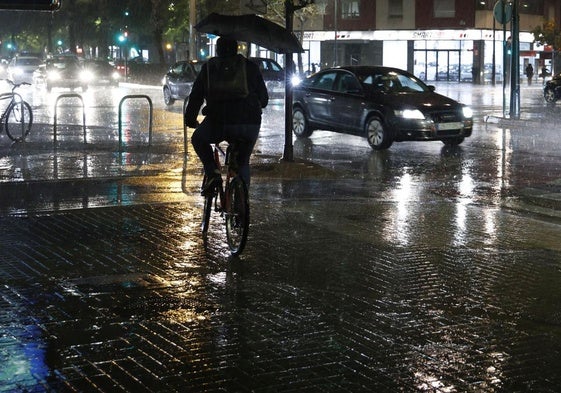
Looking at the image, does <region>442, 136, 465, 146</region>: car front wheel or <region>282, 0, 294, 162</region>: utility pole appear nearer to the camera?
<region>282, 0, 294, 162</region>: utility pole

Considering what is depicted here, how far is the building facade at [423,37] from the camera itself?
67875 mm

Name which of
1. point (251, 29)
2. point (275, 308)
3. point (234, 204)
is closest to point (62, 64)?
point (251, 29)

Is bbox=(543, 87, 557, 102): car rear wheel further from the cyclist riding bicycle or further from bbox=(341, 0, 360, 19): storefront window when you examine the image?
bbox=(341, 0, 360, 19): storefront window

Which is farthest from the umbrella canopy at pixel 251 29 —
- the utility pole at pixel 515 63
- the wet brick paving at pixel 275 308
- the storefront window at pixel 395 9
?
the storefront window at pixel 395 9

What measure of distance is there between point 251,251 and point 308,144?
11.4m

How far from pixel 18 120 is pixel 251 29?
8923mm

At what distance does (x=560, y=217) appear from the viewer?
37.5ft

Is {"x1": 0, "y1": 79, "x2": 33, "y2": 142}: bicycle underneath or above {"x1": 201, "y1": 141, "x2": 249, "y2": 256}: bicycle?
above

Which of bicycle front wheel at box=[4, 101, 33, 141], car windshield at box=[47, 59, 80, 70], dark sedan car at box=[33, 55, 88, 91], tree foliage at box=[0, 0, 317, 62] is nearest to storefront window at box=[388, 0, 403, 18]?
tree foliage at box=[0, 0, 317, 62]

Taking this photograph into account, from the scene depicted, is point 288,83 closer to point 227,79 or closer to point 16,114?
point 227,79

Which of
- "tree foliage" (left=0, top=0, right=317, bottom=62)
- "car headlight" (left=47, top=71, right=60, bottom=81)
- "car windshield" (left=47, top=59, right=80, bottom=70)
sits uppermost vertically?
"tree foliage" (left=0, top=0, right=317, bottom=62)

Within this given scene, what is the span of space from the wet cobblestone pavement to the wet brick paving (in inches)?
0.8

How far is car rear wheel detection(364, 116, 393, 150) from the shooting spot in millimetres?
18922

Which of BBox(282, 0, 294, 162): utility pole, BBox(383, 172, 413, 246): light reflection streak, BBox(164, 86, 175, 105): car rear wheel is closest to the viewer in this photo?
BBox(383, 172, 413, 246): light reflection streak
